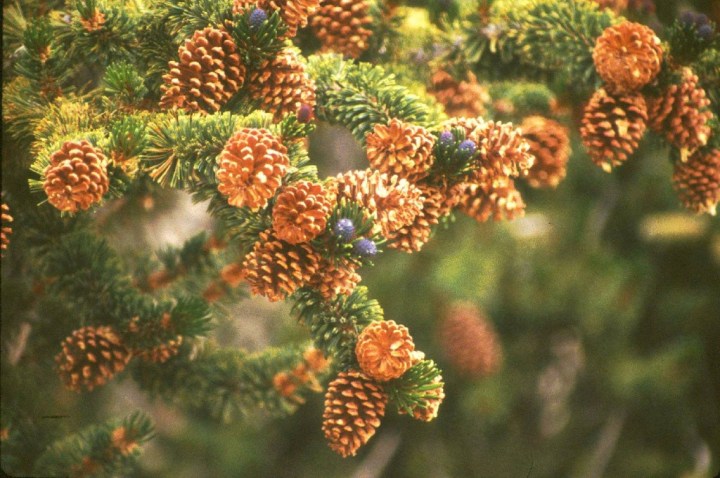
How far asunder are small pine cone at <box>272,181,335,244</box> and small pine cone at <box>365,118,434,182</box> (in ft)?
0.44

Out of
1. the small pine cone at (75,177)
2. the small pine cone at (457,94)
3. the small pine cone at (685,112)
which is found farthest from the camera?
the small pine cone at (457,94)

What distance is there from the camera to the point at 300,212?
0.88 meters

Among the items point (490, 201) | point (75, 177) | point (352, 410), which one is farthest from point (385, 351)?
point (75, 177)

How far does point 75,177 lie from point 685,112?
35.7 inches

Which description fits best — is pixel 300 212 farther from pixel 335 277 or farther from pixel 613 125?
pixel 613 125

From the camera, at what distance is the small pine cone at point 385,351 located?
0.90m

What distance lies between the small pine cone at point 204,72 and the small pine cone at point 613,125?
56 centimetres

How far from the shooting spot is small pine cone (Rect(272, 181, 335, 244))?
2.88ft

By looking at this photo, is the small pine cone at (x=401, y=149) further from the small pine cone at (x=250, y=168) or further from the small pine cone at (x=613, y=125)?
the small pine cone at (x=613, y=125)

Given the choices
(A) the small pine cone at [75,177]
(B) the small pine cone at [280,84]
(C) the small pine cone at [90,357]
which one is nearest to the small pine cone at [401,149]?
(B) the small pine cone at [280,84]

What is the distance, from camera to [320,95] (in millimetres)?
1084

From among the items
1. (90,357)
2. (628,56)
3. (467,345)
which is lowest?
(467,345)

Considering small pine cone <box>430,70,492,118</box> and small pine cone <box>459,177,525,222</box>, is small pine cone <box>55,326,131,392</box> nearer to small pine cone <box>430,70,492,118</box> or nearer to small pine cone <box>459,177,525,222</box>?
small pine cone <box>459,177,525,222</box>

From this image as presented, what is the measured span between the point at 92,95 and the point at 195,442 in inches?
64.3
